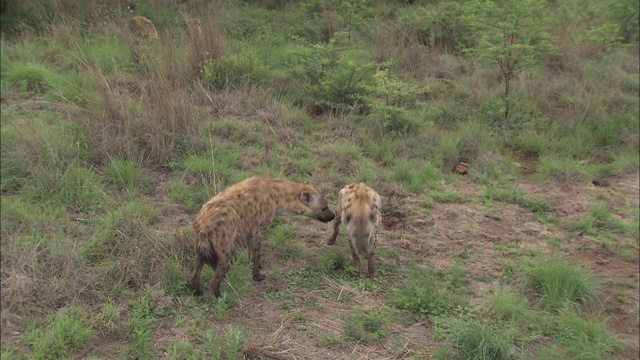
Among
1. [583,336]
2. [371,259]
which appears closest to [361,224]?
[371,259]

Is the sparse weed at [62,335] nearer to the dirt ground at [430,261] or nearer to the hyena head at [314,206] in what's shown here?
the dirt ground at [430,261]

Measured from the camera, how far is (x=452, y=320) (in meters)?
4.12

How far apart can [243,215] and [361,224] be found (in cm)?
114

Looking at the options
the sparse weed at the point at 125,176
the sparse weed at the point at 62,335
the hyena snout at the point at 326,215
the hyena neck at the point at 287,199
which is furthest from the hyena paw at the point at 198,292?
the sparse weed at the point at 125,176

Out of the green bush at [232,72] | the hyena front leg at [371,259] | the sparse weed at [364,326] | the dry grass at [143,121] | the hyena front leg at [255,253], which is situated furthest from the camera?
the green bush at [232,72]

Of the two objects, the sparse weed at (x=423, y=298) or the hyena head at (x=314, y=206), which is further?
the hyena head at (x=314, y=206)

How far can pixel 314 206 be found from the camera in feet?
17.4

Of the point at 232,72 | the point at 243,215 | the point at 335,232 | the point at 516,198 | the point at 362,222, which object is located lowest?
the point at 516,198

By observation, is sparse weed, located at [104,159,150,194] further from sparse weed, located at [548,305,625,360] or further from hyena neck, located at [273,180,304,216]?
sparse weed, located at [548,305,625,360]

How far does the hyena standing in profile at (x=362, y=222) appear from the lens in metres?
4.83

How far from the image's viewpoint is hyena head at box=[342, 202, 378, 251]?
481 cm

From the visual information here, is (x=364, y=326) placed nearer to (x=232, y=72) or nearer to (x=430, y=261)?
(x=430, y=261)

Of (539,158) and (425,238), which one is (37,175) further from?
(539,158)

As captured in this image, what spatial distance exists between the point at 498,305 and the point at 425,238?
1442 mm
